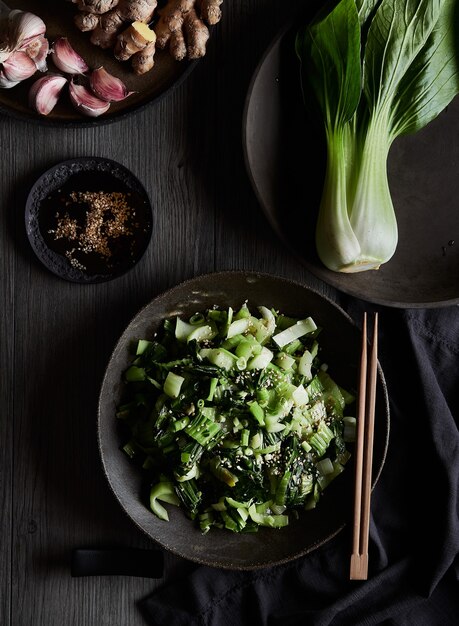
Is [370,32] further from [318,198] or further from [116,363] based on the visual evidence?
[116,363]

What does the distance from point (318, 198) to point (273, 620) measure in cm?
106

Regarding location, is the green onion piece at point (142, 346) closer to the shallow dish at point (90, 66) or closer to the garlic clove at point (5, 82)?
the shallow dish at point (90, 66)

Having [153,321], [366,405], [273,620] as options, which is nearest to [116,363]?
[153,321]

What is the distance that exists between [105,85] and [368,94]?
619 millimetres

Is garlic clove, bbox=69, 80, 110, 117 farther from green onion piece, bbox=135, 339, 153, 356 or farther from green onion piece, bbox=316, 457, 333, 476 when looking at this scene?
green onion piece, bbox=316, 457, 333, 476

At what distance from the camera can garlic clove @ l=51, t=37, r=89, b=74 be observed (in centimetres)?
175

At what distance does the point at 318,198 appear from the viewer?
183 centimetres

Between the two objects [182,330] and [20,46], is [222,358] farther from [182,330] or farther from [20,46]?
[20,46]

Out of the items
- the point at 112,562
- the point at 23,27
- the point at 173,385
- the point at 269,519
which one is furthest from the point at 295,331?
the point at 23,27

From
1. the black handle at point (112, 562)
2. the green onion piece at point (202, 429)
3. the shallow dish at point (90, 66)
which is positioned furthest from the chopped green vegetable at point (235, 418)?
the shallow dish at point (90, 66)

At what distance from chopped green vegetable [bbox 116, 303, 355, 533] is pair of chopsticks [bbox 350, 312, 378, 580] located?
0.09m

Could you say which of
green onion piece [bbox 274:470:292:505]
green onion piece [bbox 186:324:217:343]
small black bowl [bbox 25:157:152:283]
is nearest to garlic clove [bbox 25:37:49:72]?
small black bowl [bbox 25:157:152:283]

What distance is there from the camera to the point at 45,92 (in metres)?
1.75

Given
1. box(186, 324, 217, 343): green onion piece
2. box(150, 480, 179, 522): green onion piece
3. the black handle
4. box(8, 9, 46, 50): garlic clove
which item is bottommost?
the black handle
